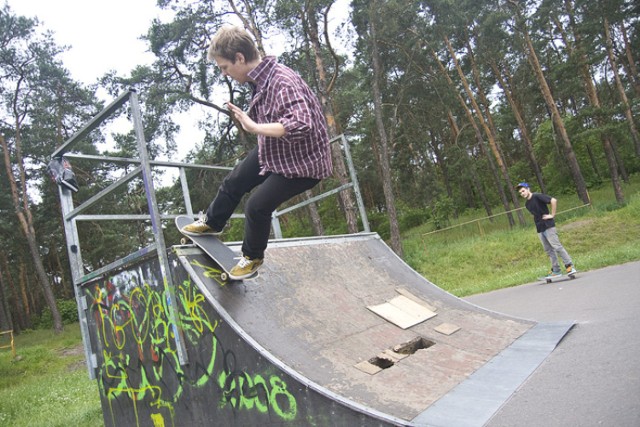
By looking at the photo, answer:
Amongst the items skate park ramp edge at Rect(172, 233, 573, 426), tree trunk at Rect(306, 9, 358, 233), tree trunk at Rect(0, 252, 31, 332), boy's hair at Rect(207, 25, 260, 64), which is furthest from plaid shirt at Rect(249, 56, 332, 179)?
tree trunk at Rect(0, 252, 31, 332)

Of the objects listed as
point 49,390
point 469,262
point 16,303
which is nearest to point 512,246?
point 469,262

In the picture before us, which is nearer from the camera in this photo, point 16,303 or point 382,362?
point 382,362

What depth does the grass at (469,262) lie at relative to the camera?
29.5 ft

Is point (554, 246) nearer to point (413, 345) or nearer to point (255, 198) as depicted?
point (413, 345)

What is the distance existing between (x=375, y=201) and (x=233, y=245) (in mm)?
37861

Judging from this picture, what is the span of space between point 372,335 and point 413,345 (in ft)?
1.05

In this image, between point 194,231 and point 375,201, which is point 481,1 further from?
point 194,231

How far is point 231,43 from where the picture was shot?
257cm

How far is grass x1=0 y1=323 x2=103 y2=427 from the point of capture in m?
5.46

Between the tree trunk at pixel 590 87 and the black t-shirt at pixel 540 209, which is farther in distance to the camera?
the tree trunk at pixel 590 87

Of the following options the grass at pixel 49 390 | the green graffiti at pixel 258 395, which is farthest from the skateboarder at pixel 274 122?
the grass at pixel 49 390

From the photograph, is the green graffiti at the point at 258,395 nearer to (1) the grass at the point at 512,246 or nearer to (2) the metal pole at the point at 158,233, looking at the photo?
(2) the metal pole at the point at 158,233

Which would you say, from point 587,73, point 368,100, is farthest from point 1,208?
point 587,73

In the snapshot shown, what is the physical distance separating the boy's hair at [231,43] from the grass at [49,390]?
3.95 m
